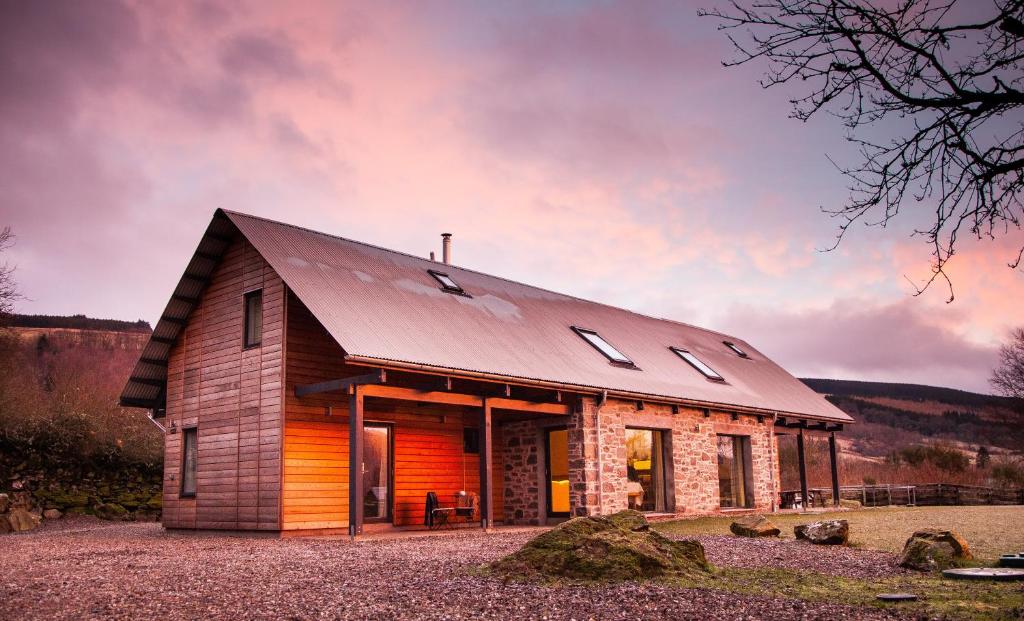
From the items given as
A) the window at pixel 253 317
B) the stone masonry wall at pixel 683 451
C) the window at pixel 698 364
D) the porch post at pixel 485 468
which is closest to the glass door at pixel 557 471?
the stone masonry wall at pixel 683 451

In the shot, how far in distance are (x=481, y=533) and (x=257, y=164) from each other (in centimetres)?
941

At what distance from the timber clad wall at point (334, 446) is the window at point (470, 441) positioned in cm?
19

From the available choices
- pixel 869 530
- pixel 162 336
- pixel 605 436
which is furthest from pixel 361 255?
pixel 869 530

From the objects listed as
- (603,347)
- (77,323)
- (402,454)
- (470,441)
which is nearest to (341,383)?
(402,454)

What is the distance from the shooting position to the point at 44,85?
17531 mm

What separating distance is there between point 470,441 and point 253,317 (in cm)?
507

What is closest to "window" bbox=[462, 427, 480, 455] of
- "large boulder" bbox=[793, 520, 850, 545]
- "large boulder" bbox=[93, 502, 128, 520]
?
"large boulder" bbox=[793, 520, 850, 545]

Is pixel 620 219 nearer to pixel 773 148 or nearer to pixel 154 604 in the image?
pixel 773 148

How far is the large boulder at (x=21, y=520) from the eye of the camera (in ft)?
56.6

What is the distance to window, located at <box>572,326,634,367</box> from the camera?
17703 millimetres

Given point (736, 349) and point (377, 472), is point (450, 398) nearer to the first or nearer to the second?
point (377, 472)

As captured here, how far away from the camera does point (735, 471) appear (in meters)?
20.1

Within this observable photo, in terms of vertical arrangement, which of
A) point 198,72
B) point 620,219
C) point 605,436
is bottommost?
point 605,436

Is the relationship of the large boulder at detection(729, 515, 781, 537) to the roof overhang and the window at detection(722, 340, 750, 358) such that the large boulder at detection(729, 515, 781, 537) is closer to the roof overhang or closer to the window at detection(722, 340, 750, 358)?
the roof overhang
